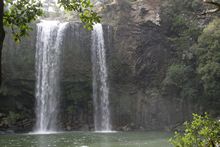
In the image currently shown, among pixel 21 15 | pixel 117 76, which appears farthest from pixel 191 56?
pixel 21 15

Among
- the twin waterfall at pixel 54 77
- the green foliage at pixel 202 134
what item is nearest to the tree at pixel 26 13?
the green foliage at pixel 202 134

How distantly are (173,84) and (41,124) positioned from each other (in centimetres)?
1160

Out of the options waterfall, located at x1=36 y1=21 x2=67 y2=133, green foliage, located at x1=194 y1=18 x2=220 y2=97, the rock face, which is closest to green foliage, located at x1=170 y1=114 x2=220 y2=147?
green foliage, located at x1=194 y1=18 x2=220 y2=97

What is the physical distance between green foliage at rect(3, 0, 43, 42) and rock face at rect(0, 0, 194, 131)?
69.0 feet

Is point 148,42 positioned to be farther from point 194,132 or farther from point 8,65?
point 194,132

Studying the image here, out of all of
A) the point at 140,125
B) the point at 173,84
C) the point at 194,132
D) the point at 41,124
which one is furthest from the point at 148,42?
the point at 194,132

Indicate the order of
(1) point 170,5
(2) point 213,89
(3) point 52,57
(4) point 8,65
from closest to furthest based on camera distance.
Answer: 1. (2) point 213,89
2. (4) point 8,65
3. (3) point 52,57
4. (1) point 170,5

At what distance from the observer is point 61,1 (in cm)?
470

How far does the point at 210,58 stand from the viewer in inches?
905

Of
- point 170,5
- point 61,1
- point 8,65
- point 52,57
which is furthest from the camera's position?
point 170,5

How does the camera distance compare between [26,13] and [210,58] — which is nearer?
[26,13]

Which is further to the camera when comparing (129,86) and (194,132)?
(129,86)

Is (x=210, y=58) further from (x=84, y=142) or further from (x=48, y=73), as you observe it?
(x=48, y=73)

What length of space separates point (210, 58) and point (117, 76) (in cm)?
843
